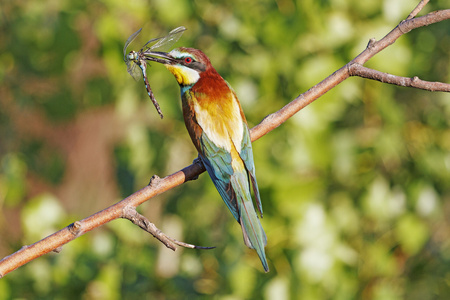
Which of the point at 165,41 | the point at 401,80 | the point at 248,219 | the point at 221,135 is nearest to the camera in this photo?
the point at 401,80

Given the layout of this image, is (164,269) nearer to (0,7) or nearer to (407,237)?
(407,237)

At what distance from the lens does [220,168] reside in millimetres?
1628

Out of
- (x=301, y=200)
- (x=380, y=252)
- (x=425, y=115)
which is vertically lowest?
(x=380, y=252)

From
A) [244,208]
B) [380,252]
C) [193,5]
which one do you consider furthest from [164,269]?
[244,208]

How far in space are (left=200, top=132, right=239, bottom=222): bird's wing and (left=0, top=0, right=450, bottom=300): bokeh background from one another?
0.56 metres

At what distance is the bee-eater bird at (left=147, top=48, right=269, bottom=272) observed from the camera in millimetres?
1571

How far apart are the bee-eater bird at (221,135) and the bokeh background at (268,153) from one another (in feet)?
1.52

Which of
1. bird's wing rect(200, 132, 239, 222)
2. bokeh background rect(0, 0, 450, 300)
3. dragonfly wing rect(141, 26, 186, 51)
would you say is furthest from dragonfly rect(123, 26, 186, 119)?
bokeh background rect(0, 0, 450, 300)

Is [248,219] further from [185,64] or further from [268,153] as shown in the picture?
[268,153]

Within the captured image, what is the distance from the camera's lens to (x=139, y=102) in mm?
2559

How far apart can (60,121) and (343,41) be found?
116 cm

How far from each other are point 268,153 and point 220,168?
2.17 ft

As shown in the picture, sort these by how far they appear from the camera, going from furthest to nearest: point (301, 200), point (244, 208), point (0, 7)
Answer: point (0, 7) → point (301, 200) → point (244, 208)

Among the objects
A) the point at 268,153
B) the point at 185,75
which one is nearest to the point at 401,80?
the point at 185,75
